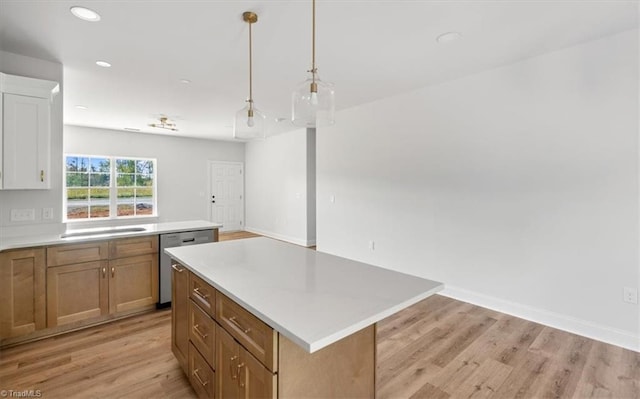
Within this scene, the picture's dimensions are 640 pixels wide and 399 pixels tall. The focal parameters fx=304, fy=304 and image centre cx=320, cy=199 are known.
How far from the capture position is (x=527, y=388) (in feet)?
6.54

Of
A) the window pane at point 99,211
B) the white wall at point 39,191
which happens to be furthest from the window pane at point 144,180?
the white wall at point 39,191

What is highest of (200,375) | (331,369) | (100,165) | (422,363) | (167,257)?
(100,165)

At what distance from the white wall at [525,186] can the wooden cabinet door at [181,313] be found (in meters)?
2.89

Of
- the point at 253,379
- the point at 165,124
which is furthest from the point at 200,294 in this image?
the point at 165,124

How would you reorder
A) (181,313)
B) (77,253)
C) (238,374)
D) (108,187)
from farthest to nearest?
1. (108,187)
2. (77,253)
3. (181,313)
4. (238,374)

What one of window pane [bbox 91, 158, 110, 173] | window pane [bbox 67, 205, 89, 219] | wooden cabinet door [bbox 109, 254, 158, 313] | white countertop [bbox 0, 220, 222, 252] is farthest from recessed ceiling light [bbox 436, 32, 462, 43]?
window pane [bbox 67, 205, 89, 219]

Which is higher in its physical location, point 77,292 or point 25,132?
point 25,132

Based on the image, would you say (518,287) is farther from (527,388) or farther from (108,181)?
(108,181)

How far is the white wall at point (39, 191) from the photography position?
275 centimetres

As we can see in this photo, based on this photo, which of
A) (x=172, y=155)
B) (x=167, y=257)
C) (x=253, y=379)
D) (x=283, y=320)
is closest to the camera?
(x=283, y=320)

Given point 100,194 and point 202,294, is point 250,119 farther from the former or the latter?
point 100,194

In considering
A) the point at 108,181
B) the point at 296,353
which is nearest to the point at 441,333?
the point at 296,353

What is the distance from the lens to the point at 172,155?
7359 mm

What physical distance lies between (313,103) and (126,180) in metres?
6.57
